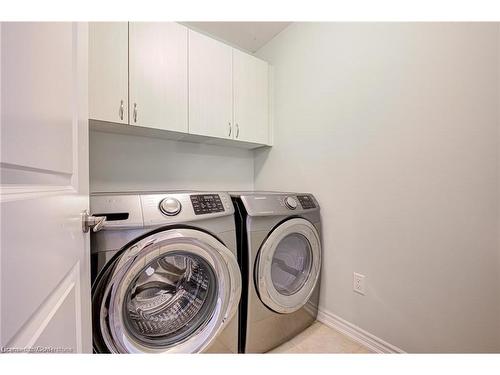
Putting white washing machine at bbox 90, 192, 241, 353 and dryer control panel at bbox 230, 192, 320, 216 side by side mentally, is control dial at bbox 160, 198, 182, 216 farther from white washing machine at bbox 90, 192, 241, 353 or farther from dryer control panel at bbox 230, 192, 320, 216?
dryer control panel at bbox 230, 192, 320, 216

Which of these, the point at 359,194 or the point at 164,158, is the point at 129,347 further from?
the point at 359,194

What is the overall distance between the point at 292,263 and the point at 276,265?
0.59ft

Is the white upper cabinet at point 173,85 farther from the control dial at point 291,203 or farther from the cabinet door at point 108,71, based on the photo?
the control dial at point 291,203

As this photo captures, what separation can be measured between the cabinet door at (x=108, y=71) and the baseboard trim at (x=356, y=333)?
1.80m

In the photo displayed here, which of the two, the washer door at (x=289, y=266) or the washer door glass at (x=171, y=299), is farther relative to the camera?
the washer door at (x=289, y=266)

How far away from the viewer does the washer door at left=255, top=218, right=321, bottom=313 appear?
1.19m

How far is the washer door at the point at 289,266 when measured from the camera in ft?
3.91

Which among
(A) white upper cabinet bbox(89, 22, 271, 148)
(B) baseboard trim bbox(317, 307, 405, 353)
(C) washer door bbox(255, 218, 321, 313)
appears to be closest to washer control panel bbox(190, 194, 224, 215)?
(C) washer door bbox(255, 218, 321, 313)

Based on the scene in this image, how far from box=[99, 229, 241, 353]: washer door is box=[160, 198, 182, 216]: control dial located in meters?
0.08

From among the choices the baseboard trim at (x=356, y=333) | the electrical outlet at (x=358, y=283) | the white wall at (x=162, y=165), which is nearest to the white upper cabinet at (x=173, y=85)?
→ the white wall at (x=162, y=165)

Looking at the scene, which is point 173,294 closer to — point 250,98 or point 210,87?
point 210,87

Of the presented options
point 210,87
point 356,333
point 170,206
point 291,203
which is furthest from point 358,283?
point 210,87

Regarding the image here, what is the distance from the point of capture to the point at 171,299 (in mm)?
1129

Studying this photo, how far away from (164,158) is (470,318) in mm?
1989
